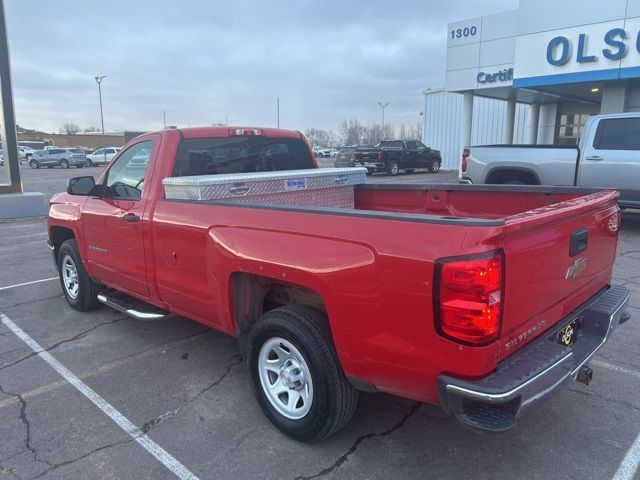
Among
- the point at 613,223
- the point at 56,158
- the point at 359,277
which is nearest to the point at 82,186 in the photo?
the point at 359,277

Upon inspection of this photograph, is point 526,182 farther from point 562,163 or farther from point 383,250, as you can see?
point 383,250

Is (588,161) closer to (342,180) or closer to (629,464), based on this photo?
(342,180)

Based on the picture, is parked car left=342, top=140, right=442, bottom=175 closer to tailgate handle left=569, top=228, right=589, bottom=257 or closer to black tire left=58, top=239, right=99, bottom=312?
black tire left=58, top=239, right=99, bottom=312

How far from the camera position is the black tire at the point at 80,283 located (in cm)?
514

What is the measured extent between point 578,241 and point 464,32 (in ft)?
68.4

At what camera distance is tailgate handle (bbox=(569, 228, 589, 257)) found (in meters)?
2.67

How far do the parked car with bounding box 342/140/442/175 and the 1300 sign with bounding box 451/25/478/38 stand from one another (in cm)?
657

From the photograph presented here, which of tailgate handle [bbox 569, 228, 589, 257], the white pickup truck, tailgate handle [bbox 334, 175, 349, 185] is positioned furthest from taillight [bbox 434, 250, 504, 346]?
the white pickup truck

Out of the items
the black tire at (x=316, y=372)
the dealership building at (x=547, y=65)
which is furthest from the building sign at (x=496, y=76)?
the black tire at (x=316, y=372)

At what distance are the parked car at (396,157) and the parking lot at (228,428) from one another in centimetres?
2166

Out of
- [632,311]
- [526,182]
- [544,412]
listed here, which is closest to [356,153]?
[526,182]

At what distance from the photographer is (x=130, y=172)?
14.5 ft

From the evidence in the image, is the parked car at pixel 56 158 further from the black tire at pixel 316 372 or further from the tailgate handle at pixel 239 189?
the black tire at pixel 316 372

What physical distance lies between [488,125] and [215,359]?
29.4m
